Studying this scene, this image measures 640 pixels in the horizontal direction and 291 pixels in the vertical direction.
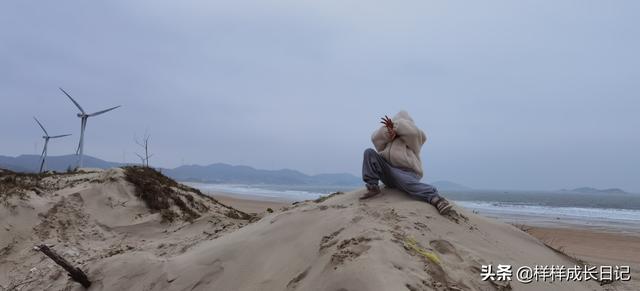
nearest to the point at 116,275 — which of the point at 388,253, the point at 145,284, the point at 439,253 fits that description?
the point at 145,284

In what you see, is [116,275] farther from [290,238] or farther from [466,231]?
[466,231]

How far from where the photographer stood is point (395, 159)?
185 inches

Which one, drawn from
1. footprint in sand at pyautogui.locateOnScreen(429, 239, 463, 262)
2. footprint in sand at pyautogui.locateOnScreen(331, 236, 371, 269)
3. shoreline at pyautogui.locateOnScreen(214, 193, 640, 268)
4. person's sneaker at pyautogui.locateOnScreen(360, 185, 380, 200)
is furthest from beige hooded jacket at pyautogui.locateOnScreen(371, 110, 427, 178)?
shoreline at pyautogui.locateOnScreen(214, 193, 640, 268)

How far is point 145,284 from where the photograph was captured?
13.2 feet

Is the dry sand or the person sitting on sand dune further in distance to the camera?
the person sitting on sand dune

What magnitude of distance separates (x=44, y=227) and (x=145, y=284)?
3.37 metres

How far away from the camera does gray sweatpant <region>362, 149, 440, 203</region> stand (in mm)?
4605

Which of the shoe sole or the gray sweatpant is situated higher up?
the gray sweatpant

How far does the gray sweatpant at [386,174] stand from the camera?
461 centimetres

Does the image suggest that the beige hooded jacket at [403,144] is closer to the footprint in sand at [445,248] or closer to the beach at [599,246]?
the footprint in sand at [445,248]

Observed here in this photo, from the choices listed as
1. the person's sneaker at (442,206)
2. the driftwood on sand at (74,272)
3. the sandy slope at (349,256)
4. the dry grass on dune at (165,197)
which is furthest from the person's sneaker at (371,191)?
the dry grass on dune at (165,197)

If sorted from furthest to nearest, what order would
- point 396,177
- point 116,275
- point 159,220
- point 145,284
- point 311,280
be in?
point 159,220
point 396,177
point 116,275
point 145,284
point 311,280

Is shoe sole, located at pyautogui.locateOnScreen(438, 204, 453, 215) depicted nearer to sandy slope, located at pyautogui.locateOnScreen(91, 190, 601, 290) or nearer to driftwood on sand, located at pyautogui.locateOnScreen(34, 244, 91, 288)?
sandy slope, located at pyautogui.locateOnScreen(91, 190, 601, 290)

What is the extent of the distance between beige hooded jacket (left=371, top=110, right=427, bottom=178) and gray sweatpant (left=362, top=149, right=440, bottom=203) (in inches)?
2.5
